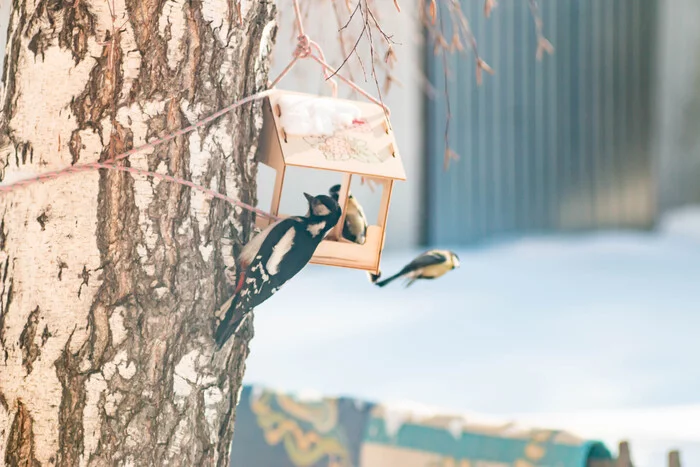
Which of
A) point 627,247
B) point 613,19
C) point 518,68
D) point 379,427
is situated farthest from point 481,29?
point 379,427

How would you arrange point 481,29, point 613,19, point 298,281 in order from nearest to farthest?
point 298,281
point 481,29
point 613,19

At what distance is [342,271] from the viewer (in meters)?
6.27

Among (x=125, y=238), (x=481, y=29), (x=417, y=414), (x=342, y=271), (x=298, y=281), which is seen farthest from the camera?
(x=481, y=29)

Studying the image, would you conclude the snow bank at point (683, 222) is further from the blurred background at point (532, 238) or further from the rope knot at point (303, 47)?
the rope knot at point (303, 47)

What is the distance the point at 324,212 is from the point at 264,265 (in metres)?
0.14

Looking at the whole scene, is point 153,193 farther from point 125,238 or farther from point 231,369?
point 231,369

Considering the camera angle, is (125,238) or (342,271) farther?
(342,271)

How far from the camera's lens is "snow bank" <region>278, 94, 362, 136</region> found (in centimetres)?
118

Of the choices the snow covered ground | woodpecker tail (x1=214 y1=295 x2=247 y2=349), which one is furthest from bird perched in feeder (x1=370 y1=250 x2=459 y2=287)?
the snow covered ground

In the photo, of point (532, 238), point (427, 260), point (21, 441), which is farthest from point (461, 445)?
point (532, 238)

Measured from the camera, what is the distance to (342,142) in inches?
48.7

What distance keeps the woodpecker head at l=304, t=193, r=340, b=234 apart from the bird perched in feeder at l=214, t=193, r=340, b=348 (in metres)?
0.03

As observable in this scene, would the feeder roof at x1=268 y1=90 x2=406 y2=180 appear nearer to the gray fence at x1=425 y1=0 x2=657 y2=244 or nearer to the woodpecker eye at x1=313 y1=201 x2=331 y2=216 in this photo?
the woodpecker eye at x1=313 y1=201 x2=331 y2=216

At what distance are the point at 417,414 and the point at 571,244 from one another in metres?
5.69
